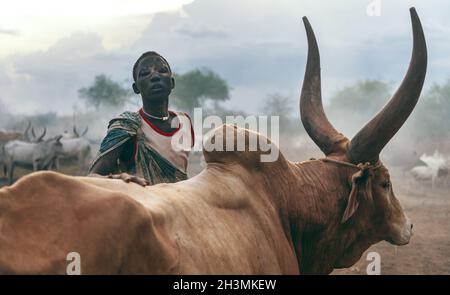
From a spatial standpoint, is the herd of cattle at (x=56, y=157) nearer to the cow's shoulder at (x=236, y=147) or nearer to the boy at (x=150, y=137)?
the boy at (x=150, y=137)

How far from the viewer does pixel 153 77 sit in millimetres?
4520

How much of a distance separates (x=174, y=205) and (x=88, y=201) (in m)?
0.50

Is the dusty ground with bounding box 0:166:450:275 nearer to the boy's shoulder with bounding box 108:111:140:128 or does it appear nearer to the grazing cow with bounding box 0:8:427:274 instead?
the grazing cow with bounding box 0:8:427:274

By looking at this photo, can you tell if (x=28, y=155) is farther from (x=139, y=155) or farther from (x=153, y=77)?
(x=139, y=155)

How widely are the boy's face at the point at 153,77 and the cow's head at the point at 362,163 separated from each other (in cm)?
87

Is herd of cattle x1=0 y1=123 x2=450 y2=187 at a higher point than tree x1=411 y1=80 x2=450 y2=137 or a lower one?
lower

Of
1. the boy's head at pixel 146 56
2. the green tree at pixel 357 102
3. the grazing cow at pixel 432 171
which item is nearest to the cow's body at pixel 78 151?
the green tree at pixel 357 102

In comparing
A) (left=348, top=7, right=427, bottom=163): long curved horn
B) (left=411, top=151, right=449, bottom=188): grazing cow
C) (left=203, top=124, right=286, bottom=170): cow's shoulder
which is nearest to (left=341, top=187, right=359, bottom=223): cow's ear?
(left=348, top=7, right=427, bottom=163): long curved horn

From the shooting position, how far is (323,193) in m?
4.24

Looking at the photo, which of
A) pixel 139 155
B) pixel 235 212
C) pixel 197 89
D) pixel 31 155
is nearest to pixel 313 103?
pixel 139 155

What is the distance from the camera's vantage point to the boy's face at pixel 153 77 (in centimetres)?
452

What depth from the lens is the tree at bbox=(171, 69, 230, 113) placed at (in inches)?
1326
